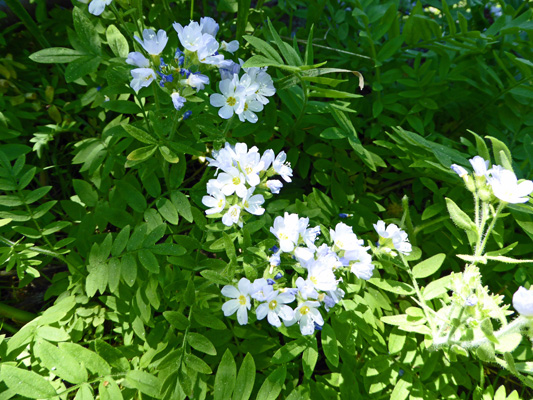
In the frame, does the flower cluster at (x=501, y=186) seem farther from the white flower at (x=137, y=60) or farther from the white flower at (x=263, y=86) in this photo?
the white flower at (x=137, y=60)

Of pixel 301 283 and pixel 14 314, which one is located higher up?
pixel 301 283

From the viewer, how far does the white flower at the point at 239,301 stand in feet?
4.67

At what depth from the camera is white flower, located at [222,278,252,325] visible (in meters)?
1.42

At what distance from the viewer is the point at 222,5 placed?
2375mm

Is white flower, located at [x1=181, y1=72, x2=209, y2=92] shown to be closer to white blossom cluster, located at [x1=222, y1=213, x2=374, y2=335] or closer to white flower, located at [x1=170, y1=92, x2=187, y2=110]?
white flower, located at [x1=170, y1=92, x2=187, y2=110]

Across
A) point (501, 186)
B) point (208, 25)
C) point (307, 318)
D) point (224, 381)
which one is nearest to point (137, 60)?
point (208, 25)

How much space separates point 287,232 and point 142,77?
2.48 ft

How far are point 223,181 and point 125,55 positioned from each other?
2.55ft

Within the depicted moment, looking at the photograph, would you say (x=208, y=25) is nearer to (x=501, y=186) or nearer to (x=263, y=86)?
(x=263, y=86)

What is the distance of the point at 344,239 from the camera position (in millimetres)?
1557

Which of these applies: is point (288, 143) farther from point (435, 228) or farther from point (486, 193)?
point (486, 193)

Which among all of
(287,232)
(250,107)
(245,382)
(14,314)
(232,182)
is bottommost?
(14,314)

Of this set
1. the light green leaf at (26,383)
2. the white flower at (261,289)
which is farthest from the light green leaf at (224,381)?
the light green leaf at (26,383)

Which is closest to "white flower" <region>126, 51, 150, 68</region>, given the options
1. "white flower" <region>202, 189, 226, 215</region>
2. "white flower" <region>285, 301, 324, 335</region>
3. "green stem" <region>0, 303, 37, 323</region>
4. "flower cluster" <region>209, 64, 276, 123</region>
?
"flower cluster" <region>209, 64, 276, 123</region>
